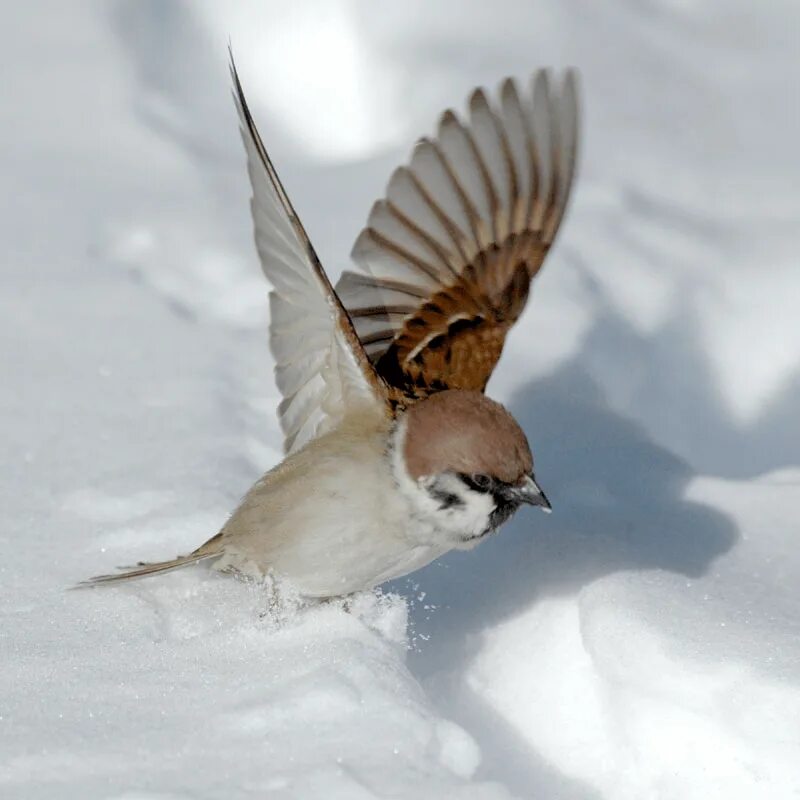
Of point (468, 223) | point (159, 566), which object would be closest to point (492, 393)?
point (468, 223)

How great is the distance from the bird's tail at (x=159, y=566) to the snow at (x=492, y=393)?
42mm

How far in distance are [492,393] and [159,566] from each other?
1.21 meters

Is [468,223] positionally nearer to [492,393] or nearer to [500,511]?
[492,393]

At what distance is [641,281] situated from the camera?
407cm

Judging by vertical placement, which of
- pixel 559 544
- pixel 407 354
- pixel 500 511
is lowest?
pixel 559 544

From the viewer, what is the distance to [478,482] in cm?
253

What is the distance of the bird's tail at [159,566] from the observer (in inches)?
103

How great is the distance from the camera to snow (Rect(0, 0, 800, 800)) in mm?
2240

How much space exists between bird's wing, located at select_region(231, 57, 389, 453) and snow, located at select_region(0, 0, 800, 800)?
12.4 inches

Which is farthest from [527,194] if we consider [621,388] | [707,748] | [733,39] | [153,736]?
[733,39]

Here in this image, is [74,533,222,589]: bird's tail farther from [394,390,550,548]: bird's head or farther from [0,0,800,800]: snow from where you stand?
[394,390,550,548]: bird's head

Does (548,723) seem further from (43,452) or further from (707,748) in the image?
(43,452)

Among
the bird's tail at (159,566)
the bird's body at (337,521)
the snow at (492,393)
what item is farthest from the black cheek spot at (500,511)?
the bird's tail at (159,566)

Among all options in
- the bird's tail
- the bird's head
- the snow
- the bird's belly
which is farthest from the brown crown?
the bird's tail
